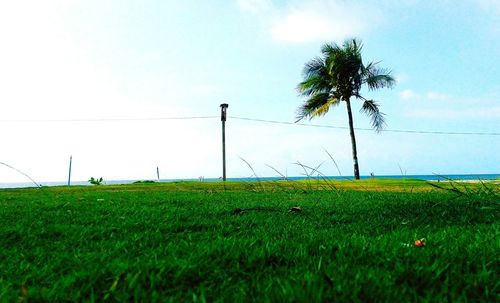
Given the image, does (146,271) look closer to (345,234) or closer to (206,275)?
(206,275)

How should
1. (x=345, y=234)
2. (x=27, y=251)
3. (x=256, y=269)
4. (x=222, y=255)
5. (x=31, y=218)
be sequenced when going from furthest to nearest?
(x=31, y=218) → (x=345, y=234) → (x=27, y=251) → (x=222, y=255) → (x=256, y=269)

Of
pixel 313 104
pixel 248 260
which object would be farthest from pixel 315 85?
pixel 248 260

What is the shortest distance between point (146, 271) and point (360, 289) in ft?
3.06

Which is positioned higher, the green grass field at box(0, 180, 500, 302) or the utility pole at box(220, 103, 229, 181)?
the utility pole at box(220, 103, 229, 181)

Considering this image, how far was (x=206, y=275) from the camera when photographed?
1749mm

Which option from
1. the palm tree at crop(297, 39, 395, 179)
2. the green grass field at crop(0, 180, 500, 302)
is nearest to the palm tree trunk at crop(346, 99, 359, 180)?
the palm tree at crop(297, 39, 395, 179)

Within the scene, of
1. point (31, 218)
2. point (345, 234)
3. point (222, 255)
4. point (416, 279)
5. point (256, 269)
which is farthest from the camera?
point (31, 218)

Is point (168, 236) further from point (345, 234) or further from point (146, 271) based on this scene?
point (345, 234)

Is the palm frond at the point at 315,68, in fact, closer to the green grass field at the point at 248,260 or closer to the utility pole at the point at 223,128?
the utility pole at the point at 223,128

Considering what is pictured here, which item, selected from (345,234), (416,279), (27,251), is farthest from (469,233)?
(27,251)

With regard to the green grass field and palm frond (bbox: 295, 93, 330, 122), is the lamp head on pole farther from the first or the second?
the green grass field

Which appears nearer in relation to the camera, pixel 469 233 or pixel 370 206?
pixel 469 233

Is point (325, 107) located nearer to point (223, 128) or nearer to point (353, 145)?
point (353, 145)

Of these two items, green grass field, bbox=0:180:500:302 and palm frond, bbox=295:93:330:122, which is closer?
green grass field, bbox=0:180:500:302
